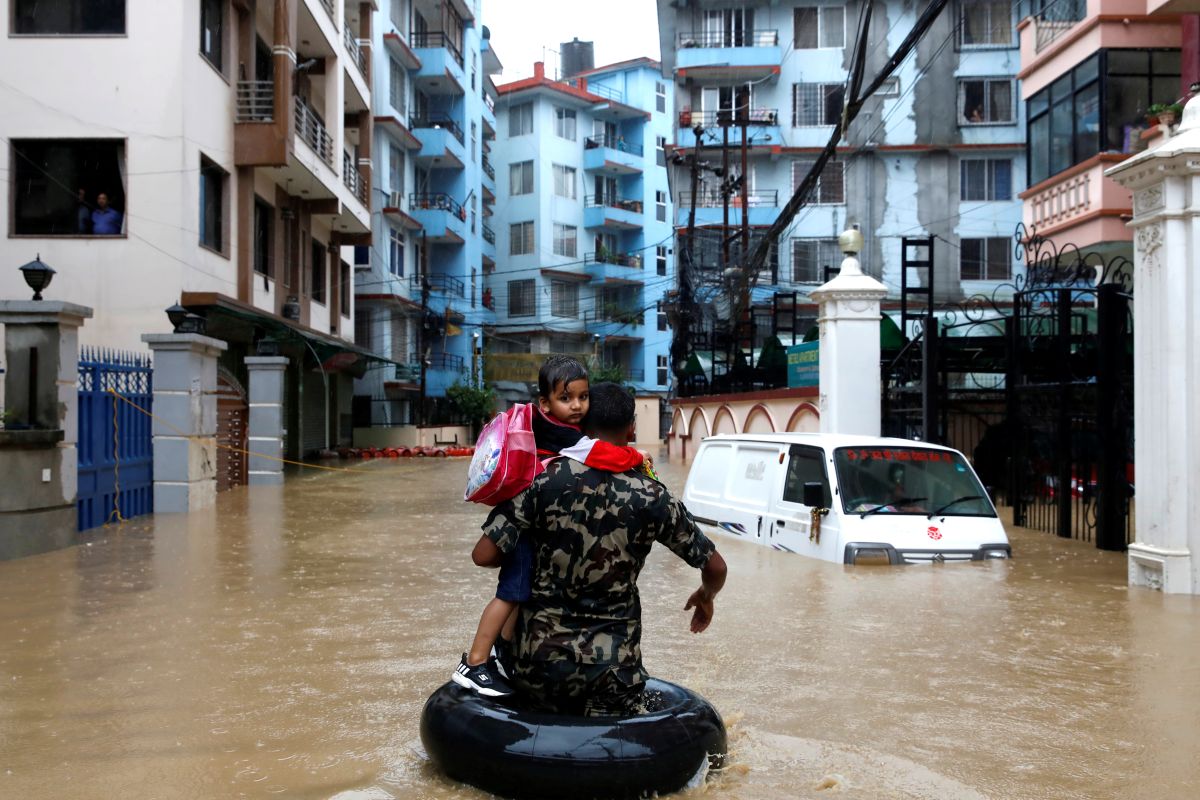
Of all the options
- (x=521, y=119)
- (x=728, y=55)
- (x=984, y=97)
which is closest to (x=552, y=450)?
(x=728, y=55)

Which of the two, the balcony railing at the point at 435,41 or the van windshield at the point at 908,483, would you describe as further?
the balcony railing at the point at 435,41

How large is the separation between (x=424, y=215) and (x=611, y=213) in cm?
1623

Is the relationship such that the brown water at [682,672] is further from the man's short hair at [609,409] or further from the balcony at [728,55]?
the balcony at [728,55]

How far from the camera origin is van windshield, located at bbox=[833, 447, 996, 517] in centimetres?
1079

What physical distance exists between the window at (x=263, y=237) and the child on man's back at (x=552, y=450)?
875 inches

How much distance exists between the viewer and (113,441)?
50.3ft

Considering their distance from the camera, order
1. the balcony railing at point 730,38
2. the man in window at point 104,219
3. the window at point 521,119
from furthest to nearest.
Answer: the window at point 521,119, the balcony railing at point 730,38, the man in window at point 104,219

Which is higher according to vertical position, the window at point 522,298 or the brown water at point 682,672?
the window at point 522,298

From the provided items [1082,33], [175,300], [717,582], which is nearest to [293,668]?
[717,582]

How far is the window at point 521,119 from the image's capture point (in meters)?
62.6

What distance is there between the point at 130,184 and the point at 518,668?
59.7ft

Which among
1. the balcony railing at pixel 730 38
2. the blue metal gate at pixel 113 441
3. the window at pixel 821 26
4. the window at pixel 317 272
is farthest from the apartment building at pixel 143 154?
the window at pixel 821 26

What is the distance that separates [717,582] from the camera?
467cm

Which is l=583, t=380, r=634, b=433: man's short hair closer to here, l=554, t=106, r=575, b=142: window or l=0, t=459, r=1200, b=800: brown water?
l=0, t=459, r=1200, b=800: brown water
